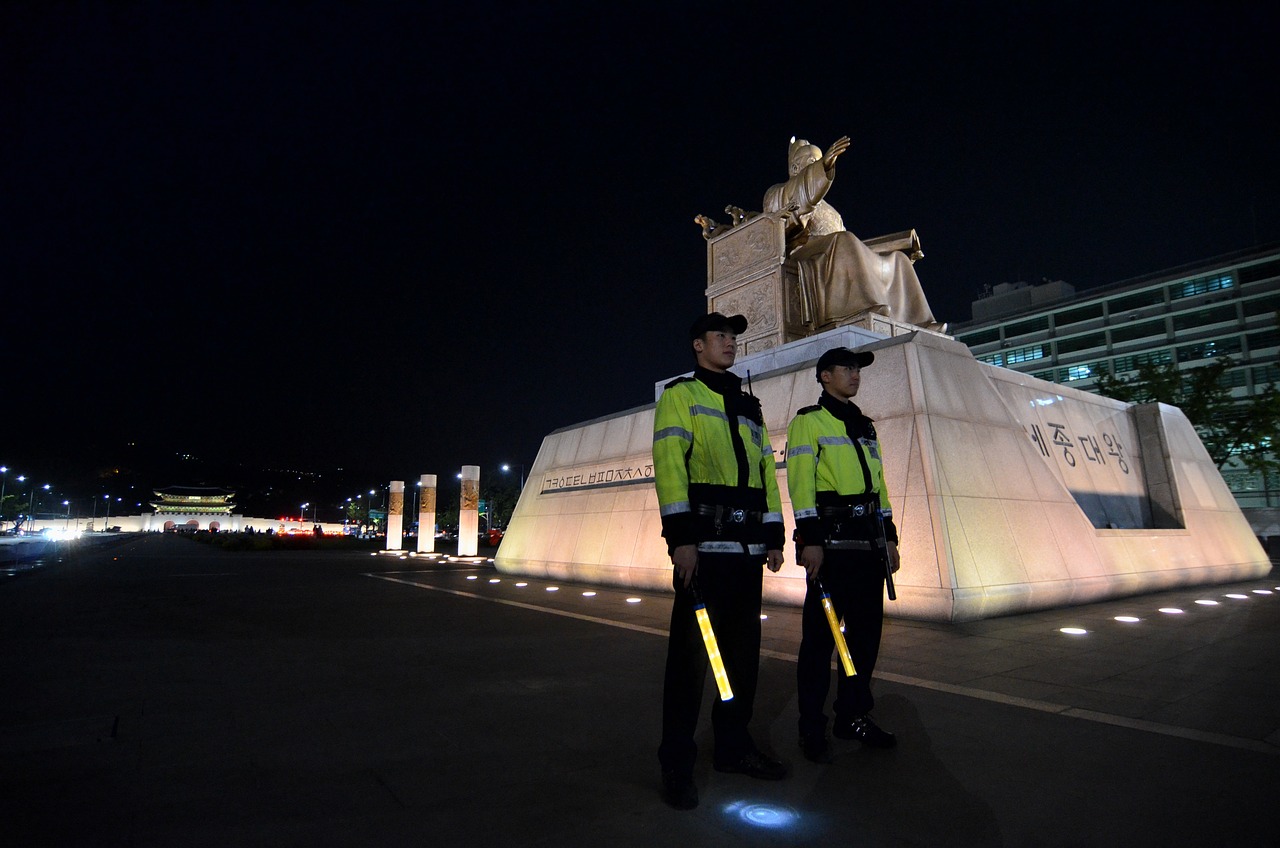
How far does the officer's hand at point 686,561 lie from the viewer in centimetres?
276

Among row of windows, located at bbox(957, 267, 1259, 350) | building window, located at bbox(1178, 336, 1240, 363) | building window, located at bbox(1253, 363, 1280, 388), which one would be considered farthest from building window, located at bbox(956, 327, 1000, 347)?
building window, located at bbox(1253, 363, 1280, 388)

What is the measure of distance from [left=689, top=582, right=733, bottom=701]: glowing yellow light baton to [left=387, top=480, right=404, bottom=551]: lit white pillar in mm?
34773

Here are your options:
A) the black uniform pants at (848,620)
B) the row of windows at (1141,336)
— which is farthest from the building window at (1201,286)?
the black uniform pants at (848,620)

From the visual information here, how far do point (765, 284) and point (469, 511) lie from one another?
1882 centimetres

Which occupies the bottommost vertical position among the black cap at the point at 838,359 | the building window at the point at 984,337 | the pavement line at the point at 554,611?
the pavement line at the point at 554,611

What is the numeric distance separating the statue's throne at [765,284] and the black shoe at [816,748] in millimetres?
10071

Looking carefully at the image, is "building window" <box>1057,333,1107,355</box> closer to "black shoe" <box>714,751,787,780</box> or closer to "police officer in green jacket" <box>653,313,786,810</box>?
"police officer in green jacket" <box>653,313,786,810</box>

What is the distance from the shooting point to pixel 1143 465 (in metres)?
12.2

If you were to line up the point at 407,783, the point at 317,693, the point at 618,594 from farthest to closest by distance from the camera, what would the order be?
the point at 618,594, the point at 317,693, the point at 407,783

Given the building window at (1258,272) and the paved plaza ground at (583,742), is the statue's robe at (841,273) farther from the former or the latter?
the building window at (1258,272)

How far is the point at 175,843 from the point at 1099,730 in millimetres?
4109

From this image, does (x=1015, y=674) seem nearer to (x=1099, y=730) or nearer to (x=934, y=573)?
(x=1099, y=730)

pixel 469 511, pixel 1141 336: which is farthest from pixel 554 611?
pixel 1141 336

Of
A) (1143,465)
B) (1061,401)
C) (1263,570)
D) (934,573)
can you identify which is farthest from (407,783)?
(1263,570)
